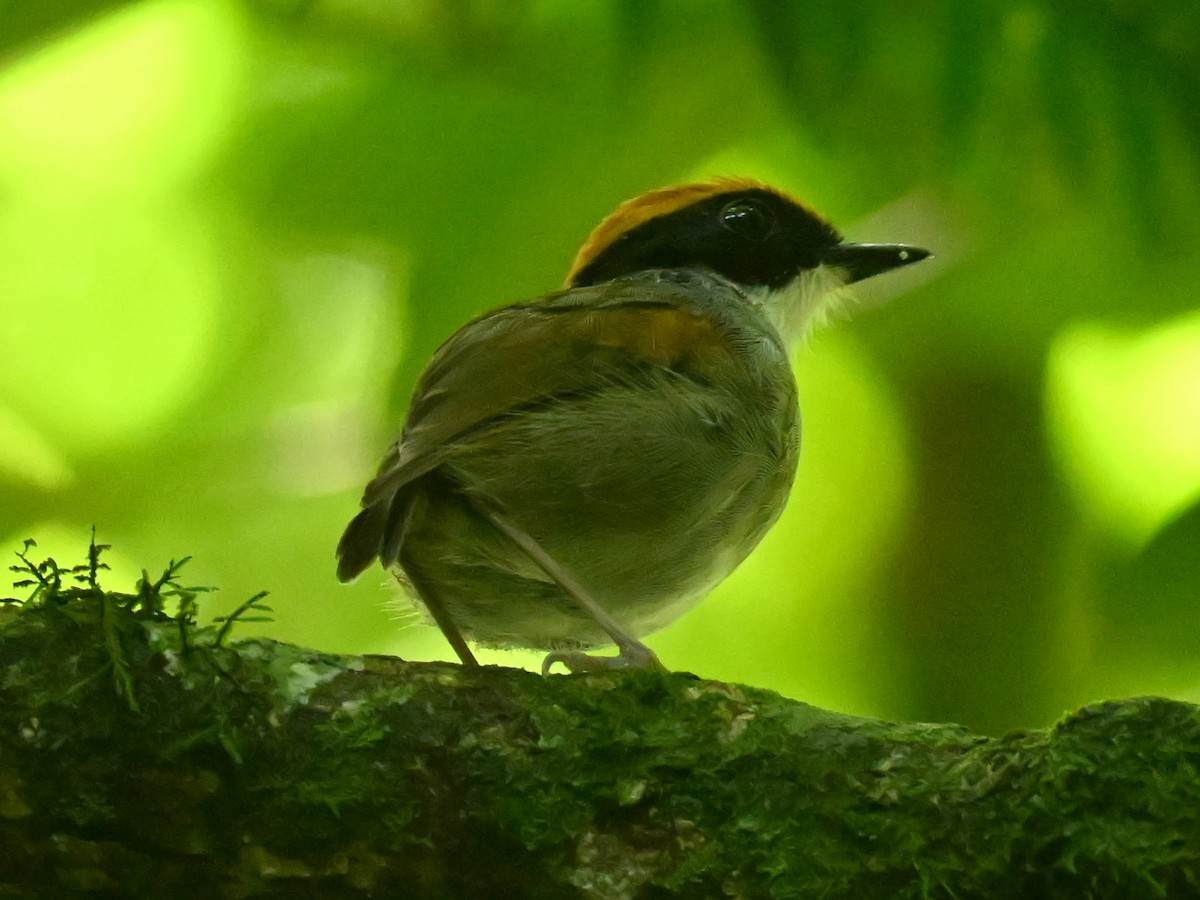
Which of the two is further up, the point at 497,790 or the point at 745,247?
the point at 745,247

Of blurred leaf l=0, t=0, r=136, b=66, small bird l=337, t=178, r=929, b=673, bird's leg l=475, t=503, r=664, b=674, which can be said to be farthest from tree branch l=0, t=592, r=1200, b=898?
blurred leaf l=0, t=0, r=136, b=66

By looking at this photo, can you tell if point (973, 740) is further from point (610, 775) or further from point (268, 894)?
point (268, 894)

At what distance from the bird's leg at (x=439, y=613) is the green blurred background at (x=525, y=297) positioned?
1.72m

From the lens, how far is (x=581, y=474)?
2881mm

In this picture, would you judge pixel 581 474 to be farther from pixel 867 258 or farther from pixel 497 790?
pixel 867 258

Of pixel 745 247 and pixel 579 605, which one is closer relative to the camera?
pixel 579 605

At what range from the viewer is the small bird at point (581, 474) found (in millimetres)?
2861

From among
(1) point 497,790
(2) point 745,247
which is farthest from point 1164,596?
(1) point 497,790

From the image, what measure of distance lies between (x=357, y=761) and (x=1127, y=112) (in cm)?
239

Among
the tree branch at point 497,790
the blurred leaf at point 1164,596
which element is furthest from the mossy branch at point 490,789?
the blurred leaf at point 1164,596

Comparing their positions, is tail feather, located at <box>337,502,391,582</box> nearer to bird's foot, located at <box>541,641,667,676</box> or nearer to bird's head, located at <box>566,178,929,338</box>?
bird's foot, located at <box>541,641,667,676</box>

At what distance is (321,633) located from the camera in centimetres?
502

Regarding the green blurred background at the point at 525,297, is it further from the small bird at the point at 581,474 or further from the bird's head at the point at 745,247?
the small bird at the point at 581,474

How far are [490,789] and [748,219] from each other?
225 cm
